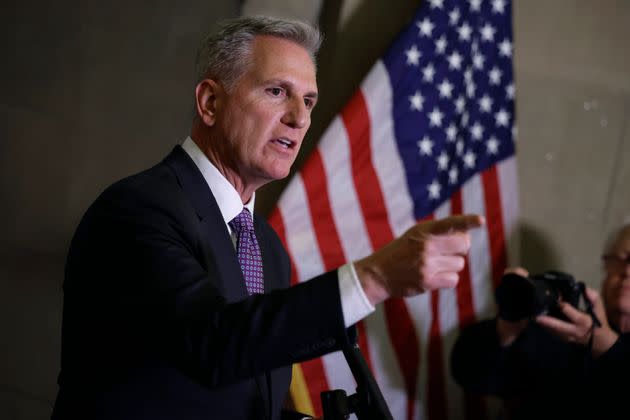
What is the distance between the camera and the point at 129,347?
3.16 feet

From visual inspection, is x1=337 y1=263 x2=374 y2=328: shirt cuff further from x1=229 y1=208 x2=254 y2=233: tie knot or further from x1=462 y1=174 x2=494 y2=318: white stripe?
x1=462 y1=174 x2=494 y2=318: white stripe

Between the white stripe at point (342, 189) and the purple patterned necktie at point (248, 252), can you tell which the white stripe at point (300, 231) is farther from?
the purple patterned necktie at point (248, 252)

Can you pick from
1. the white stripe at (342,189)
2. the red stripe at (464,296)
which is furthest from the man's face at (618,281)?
the white stripe at (342,189)

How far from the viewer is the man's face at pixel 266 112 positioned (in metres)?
1.21

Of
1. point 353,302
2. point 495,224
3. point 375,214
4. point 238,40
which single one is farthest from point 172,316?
point 495,224

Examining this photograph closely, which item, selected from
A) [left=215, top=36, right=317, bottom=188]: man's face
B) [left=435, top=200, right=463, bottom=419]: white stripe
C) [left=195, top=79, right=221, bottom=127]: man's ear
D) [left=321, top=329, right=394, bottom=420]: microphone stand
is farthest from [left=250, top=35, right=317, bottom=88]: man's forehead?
[left=435, top=200, right=463, bottom=419]: white stripe

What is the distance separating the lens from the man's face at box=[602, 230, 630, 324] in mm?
2338

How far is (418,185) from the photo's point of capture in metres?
2.35

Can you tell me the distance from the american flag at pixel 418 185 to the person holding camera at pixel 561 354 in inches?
6.0

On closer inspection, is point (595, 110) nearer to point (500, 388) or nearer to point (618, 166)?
point (618, 166)

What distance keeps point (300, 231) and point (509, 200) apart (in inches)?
35.4

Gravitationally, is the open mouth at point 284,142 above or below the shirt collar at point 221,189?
above

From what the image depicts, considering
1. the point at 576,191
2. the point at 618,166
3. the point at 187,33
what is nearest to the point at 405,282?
the point at 187,33

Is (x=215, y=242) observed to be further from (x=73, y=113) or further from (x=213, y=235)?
(x=73, y=113)
